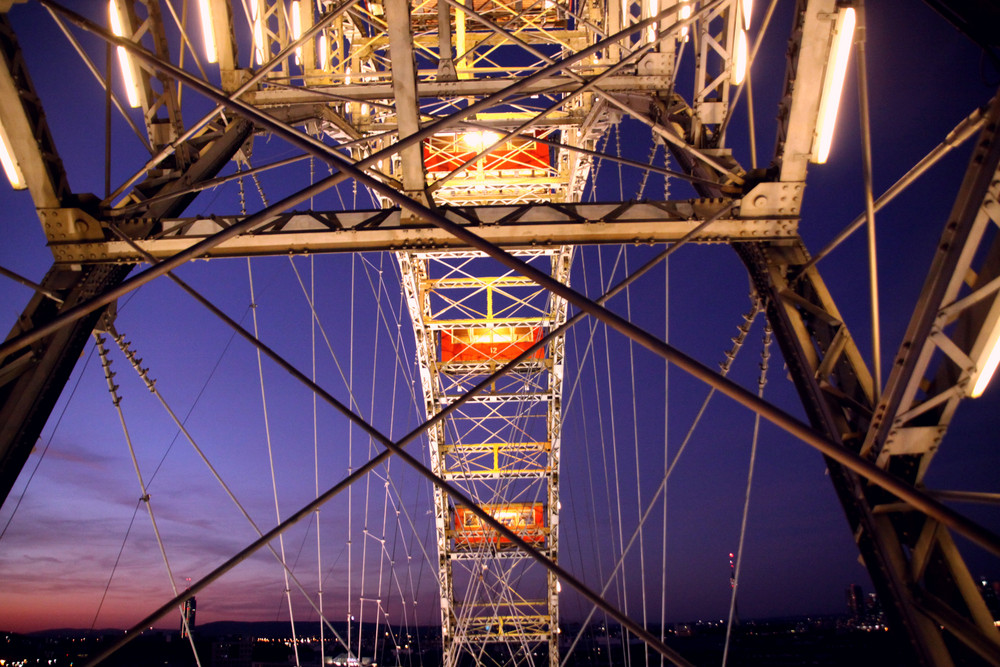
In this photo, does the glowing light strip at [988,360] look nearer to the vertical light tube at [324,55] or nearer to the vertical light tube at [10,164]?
the vertical light tube at [10,164]

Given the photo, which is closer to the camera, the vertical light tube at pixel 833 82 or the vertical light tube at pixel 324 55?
the vertical light tube at pixel 833 82

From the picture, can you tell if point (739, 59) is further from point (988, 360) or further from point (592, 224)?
point (988, 360)

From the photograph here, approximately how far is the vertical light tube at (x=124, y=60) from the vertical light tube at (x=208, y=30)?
114 centimetres

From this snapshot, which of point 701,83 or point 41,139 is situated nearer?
point 41,139

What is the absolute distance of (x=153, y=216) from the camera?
219 inches

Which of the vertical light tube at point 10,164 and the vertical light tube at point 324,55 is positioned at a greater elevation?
the vertical light tube at point 324,55

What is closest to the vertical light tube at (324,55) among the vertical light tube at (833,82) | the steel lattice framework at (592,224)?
the steel lattice framework at (592,224)

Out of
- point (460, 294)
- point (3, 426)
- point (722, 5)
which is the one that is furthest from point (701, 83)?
point (460, 294)

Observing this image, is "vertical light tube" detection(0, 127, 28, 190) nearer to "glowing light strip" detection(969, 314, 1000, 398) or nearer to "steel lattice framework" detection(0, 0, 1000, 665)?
"steel lattice framework" detection(0, 0, 1000, 665)

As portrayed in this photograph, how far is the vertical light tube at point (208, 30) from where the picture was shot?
6965 millimetres

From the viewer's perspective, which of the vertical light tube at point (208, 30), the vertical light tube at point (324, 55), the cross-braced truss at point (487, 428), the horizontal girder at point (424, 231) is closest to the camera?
the horizontal girder at point (424, 231)

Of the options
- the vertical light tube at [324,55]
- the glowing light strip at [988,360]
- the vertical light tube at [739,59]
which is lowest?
the glowing light strip at [988,360]

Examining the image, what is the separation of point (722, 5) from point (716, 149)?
1.53 metres

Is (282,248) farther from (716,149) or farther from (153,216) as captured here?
(716,149)
